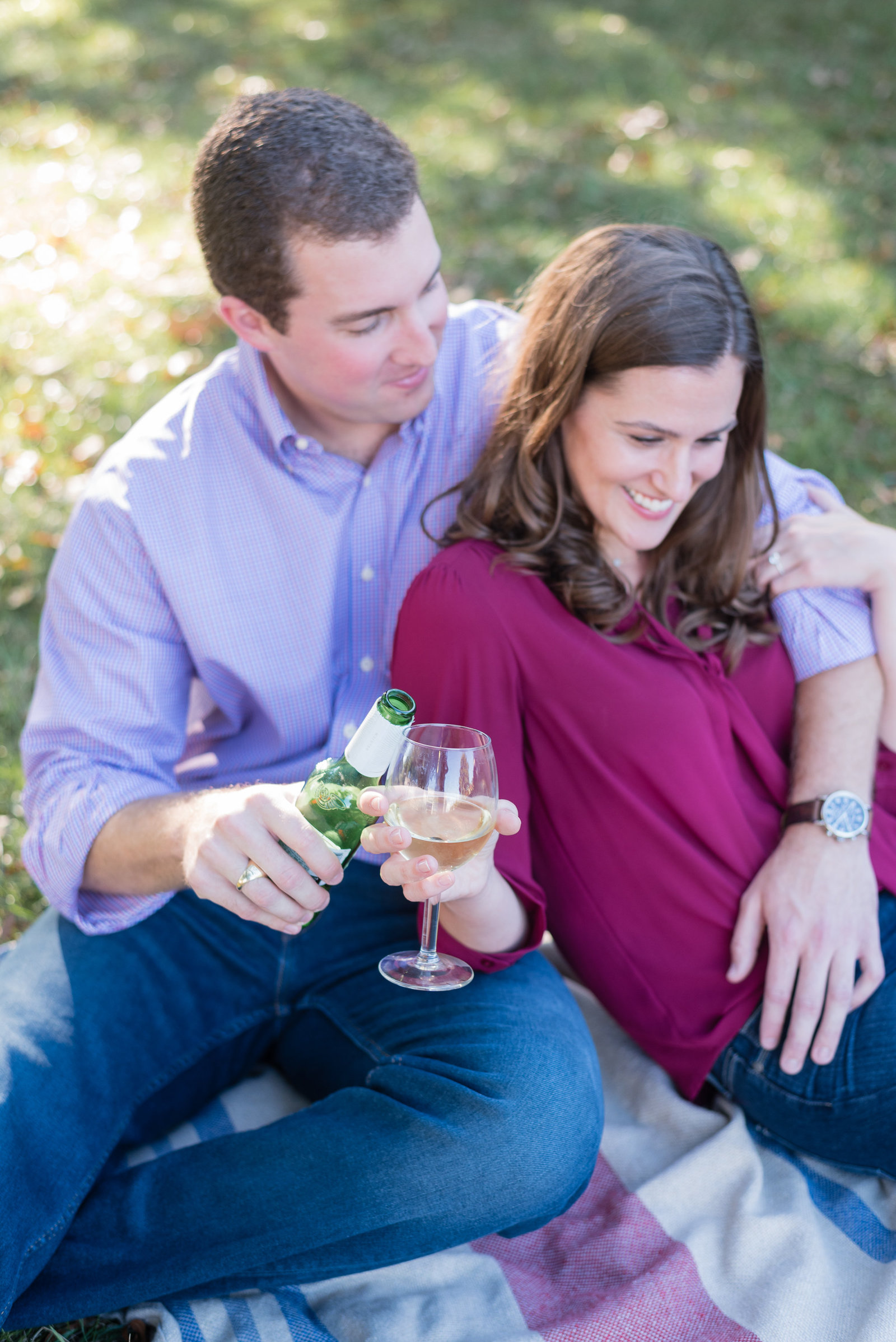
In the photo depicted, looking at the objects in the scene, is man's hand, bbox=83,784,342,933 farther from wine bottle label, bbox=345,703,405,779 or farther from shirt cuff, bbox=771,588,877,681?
shirt cuff, bbox=771,588,877,681

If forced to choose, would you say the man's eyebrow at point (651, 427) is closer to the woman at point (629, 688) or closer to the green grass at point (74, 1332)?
the woman at point (629, 688)

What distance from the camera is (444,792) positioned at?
193 cm

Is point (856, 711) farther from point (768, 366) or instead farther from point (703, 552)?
point (768, 366)

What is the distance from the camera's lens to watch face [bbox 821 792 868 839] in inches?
104

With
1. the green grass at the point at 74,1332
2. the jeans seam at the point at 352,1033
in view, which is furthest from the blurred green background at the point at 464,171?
the green grass at the point at 74,1332

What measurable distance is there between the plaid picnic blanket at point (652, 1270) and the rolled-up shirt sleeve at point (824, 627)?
109 centimetres

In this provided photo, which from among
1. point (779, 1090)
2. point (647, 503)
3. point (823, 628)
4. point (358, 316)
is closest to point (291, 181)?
point (358, 316)

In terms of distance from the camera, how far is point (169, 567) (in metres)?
2.75

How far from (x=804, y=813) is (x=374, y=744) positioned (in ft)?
4.06

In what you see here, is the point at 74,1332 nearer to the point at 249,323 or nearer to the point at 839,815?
the point at 839,815

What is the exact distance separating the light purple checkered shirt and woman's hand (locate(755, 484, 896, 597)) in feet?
0.19

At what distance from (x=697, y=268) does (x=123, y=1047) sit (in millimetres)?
2101

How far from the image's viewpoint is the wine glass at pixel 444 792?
6.28ft

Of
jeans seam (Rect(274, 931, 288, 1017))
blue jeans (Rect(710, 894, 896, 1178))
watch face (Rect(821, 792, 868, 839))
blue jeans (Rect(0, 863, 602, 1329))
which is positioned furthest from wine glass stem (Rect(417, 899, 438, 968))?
watch face (Rect(821, 792, 868, 839))
